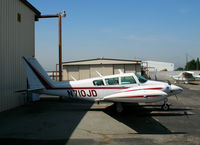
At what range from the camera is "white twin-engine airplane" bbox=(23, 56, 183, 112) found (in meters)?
8.95

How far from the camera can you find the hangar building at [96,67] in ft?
97.3

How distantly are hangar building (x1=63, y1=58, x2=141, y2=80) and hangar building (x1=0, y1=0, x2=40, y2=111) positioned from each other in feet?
58.8

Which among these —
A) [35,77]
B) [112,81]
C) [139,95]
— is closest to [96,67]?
[35,77]

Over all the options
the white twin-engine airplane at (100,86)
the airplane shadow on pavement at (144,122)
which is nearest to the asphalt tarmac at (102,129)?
the airplane shadow on pavement at (144,122)

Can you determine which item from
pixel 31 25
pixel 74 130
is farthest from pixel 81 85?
pixel 31 25

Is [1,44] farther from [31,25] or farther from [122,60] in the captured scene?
[122,60]

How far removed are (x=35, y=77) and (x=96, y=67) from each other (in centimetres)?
2074

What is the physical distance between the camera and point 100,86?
955 cm

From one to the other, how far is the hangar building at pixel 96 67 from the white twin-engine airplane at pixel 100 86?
1973cm

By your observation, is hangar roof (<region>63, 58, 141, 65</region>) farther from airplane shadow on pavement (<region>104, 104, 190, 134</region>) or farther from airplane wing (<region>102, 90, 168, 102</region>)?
airplane wing (<region>102, 90, 168, 102</region>)

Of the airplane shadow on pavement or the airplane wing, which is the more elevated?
the airplane wing

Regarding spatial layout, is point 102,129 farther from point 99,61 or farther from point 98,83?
point 99,61

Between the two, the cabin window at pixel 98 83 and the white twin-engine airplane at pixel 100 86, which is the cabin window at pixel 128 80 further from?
the cabin window at pixel 98 83

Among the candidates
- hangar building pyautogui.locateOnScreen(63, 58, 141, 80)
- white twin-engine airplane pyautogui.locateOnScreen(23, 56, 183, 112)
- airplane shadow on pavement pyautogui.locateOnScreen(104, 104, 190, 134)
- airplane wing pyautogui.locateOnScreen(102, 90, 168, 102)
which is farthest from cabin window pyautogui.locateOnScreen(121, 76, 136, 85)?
hangar building pyautogui.locateOnScreen(63, 58, 141, 80)
